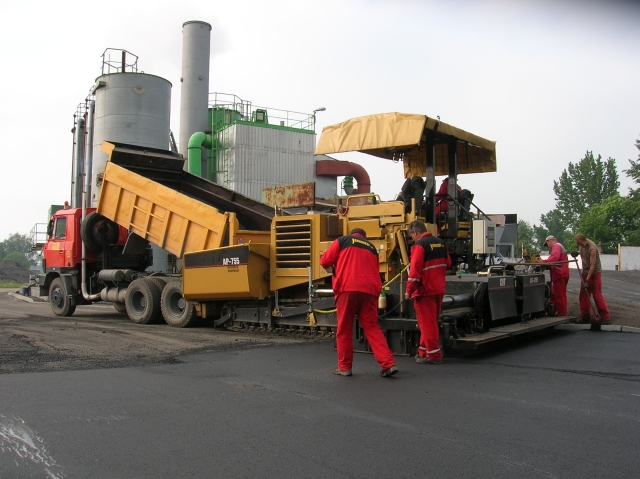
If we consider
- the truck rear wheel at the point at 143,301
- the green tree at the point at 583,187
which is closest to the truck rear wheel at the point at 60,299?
the truck rear wheel at the point at 143,301

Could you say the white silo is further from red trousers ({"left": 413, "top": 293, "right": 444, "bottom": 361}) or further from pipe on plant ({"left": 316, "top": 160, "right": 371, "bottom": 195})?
red trousers ({"left": 413, "top": 293, "right": 444, "bottom": 361})

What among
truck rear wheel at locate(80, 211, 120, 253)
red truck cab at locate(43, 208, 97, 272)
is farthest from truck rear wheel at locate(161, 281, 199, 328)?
red truck cab at locate(43, 208, 97, 272)

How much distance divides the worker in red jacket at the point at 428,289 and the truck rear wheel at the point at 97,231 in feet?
28.2

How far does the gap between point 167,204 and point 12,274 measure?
163 feet

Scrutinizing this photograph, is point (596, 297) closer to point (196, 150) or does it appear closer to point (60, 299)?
point (60, 299)

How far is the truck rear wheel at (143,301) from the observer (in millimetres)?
11375

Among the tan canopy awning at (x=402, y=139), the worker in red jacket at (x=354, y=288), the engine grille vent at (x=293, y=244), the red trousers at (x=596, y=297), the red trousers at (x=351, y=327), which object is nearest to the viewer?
the red trousers at (x=351, y=327)

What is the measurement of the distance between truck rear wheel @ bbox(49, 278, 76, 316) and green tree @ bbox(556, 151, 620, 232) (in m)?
74.4

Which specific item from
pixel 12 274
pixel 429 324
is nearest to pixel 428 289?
pixel 429 324

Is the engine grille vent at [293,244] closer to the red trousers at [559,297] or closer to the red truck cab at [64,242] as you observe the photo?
the red trousers at [559,297]

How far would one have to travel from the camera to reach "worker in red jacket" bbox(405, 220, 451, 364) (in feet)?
21.6

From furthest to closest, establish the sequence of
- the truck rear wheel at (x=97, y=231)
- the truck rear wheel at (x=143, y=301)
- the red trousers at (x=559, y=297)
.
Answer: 1. the truck rear wheel at (x=97, y=231)
2. the truck rear wheel at (x=143, y=301)
3. the red trousers at (x=559, y=297)

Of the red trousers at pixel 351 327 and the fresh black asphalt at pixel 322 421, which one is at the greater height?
the red trousers at pixel 351 327

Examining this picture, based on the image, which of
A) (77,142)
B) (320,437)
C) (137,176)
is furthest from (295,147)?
(320,437)
